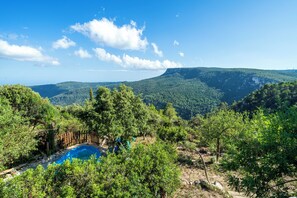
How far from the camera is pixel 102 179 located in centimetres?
491

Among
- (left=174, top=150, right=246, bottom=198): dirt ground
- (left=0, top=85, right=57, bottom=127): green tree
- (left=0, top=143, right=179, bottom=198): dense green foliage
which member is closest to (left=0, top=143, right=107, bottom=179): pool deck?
(left=0, top=85, right=57, bottom=127): green tree

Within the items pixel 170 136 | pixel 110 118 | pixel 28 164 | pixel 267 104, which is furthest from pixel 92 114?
pixel 267 104

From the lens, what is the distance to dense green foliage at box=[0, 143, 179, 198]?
14.0ft

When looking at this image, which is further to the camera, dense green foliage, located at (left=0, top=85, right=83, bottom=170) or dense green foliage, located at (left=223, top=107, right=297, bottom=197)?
dense green foliage, located at (left=0, top=85, right=83, bottom=170)

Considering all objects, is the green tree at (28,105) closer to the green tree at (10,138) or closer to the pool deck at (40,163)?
the pool deck at (40,163)

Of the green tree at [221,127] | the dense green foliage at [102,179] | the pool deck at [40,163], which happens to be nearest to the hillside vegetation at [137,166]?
the dense green foliage at [102,179]

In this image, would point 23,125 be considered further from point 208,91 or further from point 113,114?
point 208,91

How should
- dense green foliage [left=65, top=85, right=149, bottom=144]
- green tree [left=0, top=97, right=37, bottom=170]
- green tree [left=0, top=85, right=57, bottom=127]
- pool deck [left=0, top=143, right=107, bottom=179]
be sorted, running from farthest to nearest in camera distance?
green tree [left=0, top=85, right=57, bottom=127] → dense green foliage [left=65, top=85, right=149, bottom=144] → pool deck [left=0, top=143, right=107, bottom=179] → green tree [left=0, top=97, right=37, bottom=170]

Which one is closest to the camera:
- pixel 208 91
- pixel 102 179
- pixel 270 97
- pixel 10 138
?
pixel 102 179

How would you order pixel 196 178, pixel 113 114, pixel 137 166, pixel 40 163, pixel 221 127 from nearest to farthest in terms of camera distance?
1. pixel 137 166
2. pixel 196 178
3. pixel 40 163
4. pixel 113 114
5. pixel 221 127

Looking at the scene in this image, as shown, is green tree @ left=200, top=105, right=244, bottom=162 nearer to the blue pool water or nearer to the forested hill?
the blue pool water

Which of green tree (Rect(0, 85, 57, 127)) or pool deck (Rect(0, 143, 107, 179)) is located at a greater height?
green tree (Rect(0, 85, 57, 127))

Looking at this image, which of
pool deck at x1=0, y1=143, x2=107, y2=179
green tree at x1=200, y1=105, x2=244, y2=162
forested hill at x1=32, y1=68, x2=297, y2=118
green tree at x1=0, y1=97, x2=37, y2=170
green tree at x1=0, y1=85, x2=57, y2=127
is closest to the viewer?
green tree at x1=0, y1=97, x2=37, y2=170

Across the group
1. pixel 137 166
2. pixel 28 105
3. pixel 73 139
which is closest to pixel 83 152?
pixel 73 139
